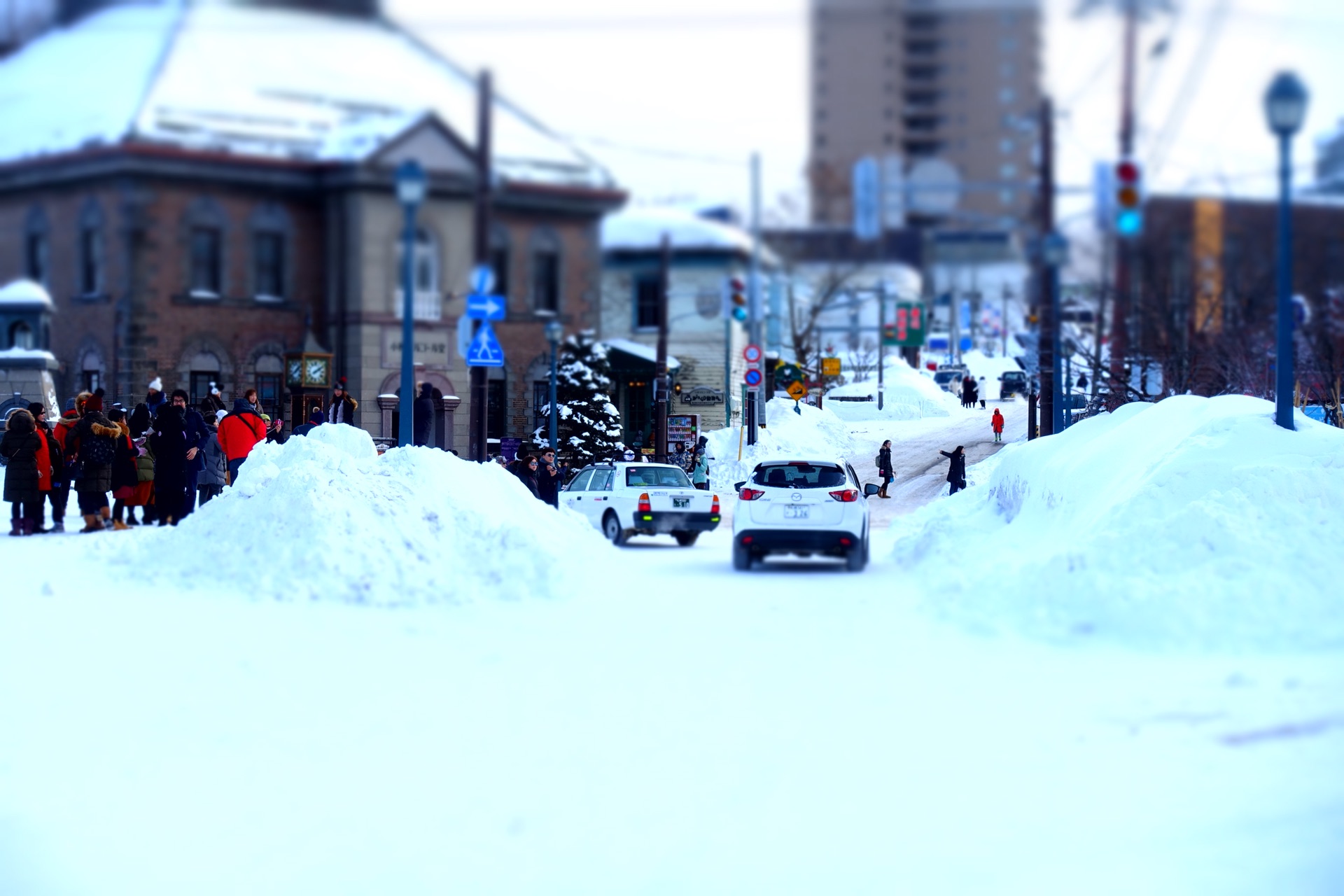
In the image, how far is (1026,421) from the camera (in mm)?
26891

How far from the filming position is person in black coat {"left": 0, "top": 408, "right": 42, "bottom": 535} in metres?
17.9

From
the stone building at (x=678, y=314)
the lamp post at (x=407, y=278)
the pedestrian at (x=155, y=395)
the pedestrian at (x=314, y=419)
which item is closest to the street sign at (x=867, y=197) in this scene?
the lamp post at (x=407, y=278)

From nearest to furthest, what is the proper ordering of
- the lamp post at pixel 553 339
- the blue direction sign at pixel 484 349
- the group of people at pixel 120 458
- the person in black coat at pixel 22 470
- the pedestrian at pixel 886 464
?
the person in black coat at pixel 22 470 → the group of people at pixel 120 458 → the blue direction sign at pixel 484 349 → the lamp post at pixel 553 339 → the pedestrian at pixel 886 464

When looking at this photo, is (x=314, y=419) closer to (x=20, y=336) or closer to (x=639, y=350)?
(x=20, y=336)

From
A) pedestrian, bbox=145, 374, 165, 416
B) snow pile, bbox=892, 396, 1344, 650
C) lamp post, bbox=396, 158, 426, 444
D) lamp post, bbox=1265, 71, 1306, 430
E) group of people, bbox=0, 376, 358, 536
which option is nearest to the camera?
snow pile, bbox=892, 396, 1344, 650

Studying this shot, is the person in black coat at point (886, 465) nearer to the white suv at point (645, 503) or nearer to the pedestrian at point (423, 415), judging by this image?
the white suv at point (645, 503)

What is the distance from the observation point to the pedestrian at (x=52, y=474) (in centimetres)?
1848

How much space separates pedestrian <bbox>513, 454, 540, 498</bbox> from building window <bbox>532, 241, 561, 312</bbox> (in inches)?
93.1

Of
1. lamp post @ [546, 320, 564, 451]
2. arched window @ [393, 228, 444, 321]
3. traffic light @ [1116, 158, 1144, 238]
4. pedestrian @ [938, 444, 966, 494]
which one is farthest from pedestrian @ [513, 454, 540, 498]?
traffic light @ [1116, 158, 1144, 238]

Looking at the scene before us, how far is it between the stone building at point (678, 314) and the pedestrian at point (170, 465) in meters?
7.62

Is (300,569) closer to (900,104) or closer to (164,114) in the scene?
(164,114)

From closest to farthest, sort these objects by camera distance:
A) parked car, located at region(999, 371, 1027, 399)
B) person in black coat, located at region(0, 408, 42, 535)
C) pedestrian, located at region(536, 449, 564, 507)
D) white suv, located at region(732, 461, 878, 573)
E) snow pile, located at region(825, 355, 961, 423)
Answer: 1. white suv, located at region(732, 461, 878, 573)
2. person in black coat, located at region(0, 408, 42, 535)
3. pedestrian, located at region(536, 449, 564, 507)
4. snow pile, located at region(825, 355, 961, 423)
5. parked car, located at region(999, 371, 1027, 399)

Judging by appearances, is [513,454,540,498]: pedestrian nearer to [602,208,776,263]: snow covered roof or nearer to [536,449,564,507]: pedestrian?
[536,449,564,507]: pedestrian

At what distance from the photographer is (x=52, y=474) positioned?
18844 millimetres
